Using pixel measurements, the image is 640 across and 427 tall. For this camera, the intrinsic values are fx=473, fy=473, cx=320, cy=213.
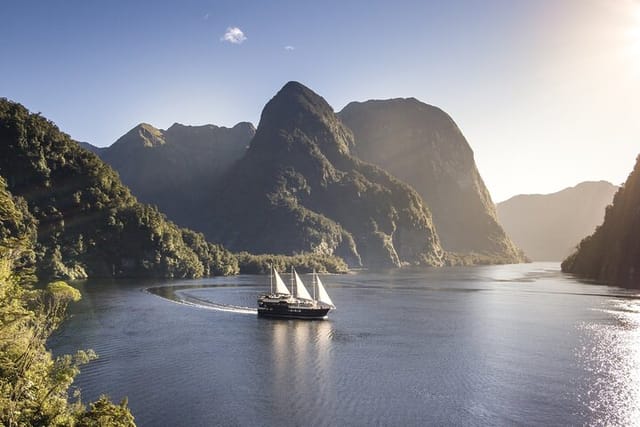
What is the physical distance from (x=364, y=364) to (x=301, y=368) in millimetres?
8175

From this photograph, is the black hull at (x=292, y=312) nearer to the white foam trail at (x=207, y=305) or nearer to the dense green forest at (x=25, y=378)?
the white foam trail at (x=207, y=305)

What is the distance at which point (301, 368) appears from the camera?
58.7 metres

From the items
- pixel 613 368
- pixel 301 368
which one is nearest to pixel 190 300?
pixel 301 368

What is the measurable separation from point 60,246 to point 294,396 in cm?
15989

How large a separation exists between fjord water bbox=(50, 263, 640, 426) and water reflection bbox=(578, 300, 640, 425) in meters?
0.20

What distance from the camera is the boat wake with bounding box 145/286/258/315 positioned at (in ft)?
353

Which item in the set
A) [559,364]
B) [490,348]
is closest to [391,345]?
[490,348]

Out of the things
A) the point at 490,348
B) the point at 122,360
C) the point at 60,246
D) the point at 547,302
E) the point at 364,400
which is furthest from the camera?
the point at 60,246

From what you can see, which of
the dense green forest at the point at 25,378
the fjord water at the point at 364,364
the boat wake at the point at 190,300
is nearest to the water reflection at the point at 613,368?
the fjord water at the point at 364,364

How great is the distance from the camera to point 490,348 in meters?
70.9

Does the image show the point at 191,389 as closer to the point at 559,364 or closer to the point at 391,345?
the point at 391,345

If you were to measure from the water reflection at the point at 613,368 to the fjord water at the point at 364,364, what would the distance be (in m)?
0.20

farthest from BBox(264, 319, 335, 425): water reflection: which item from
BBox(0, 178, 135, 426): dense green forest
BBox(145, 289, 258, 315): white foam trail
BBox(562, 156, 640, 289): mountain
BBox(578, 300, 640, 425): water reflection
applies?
BBox(562, 156, 640, 289): mountain

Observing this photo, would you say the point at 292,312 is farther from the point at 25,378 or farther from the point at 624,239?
the point at 624,239
